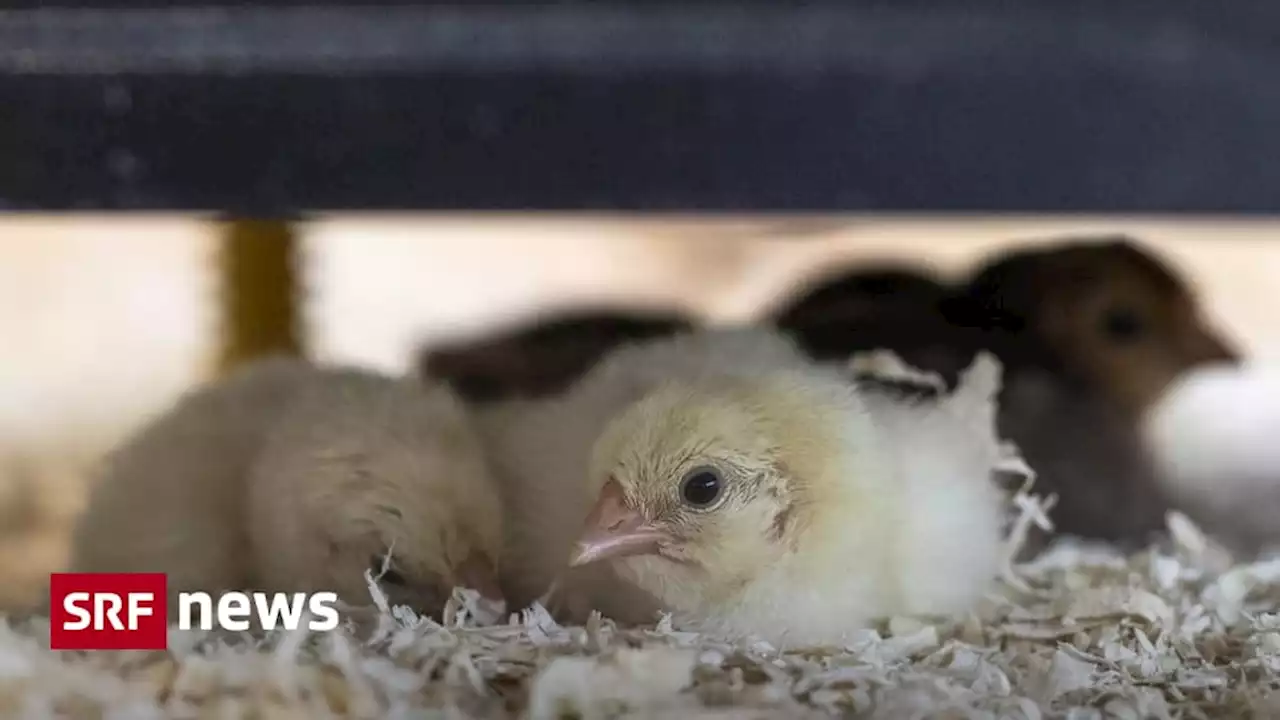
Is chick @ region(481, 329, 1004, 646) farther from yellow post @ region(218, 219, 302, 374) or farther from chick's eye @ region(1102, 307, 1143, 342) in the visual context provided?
chick's eye @ region(1102, 307, 1143, 342)

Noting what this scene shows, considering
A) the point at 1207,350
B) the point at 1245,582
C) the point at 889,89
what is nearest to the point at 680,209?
the point at 889,89

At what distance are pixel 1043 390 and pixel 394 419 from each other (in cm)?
101

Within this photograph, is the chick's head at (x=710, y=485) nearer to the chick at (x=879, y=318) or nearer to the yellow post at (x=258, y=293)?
the chick at (x=879, y=318)

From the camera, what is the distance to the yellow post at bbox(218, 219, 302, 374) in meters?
1.66

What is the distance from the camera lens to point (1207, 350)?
1.89 m

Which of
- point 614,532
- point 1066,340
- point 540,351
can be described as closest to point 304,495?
point 614,532

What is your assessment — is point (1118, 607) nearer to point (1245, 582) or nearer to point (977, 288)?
point (1245, 582)

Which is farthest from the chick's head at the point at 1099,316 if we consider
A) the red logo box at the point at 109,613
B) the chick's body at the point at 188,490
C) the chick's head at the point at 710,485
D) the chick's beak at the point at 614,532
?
the red logo box at the point at 109,613

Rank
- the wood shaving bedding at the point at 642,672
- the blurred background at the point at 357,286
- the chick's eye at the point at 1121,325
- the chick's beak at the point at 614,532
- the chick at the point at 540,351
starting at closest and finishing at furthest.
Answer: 1. the wood shaving bedding at the point at 642,672
2. the chick's beak at the point at 614,532
3. the blurred background at the point at 357,286
4. the chick at the point at 540,351
5. the chick's eye at the point at 1121,325

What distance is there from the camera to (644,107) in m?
0.96

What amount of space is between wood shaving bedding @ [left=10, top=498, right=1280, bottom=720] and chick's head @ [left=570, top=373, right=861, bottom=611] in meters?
0.08

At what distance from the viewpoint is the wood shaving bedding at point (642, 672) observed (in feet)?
2.80

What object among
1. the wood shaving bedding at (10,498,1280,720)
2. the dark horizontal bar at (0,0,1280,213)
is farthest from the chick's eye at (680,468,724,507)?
the dark horizontal bar at (0,0,1280,213)

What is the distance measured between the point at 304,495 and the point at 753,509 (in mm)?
399
